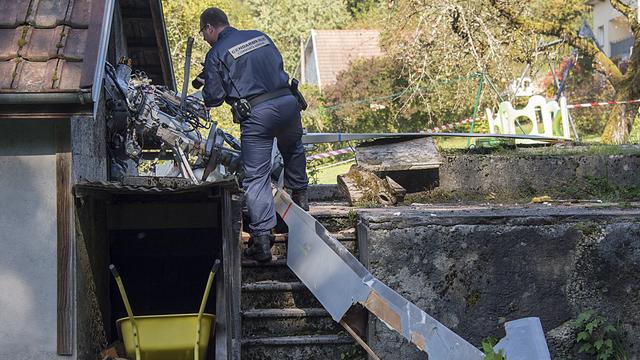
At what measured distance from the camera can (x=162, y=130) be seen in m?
8.85

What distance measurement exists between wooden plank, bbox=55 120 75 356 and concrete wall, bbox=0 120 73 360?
1.5 inches

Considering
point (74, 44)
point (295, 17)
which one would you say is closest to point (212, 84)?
point (74, 44)

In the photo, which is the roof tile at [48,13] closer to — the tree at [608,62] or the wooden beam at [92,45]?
the wooden beam at [92,45]

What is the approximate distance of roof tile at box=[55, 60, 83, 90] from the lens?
6.16m

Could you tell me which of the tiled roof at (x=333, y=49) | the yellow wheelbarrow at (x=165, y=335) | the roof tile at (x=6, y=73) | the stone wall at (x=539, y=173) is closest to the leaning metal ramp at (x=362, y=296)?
the yellow wheelbarrow at (x=165, y=335)

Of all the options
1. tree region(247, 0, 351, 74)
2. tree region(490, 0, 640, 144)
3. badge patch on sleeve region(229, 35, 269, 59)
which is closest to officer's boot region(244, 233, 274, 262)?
badge patch on sleeve region(229, 35, 269, 59)

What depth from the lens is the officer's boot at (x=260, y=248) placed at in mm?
7809

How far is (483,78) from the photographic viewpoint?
56.6ft

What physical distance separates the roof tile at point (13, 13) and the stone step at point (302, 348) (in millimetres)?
2932

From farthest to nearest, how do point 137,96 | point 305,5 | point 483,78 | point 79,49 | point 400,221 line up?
point 305,5
point 483,78
point 137,96
point 400,221
point 79,49

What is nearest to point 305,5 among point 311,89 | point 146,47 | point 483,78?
point 311,89

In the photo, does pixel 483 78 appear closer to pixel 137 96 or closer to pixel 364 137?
pixel 364 137

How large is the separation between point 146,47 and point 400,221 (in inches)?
209

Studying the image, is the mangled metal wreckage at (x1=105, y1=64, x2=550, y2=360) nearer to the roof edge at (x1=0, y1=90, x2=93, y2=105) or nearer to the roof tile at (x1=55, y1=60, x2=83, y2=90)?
the roof tile at (x1=55, y1=60, x2=83, y2=90)
